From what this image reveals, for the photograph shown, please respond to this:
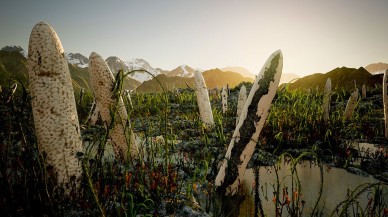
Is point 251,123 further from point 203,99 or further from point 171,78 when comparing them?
point 171,78

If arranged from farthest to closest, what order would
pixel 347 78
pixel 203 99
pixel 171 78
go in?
pixel 171 78
pixel 347 78
pixel 203 99

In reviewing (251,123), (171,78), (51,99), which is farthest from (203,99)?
(171,78)

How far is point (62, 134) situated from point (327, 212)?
105 inches

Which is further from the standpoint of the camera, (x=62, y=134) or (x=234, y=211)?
(x=234, y=211)

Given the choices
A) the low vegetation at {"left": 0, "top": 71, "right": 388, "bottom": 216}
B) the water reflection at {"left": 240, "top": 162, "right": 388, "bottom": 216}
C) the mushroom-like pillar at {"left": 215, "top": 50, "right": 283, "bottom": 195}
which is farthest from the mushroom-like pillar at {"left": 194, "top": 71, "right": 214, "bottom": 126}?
the mushroom-like pillar at {"left": 215, "top": 50, "right": 283, "bottom": 195}

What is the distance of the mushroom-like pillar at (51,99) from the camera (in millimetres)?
2293

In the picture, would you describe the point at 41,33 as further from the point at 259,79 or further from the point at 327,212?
the point at 327,212

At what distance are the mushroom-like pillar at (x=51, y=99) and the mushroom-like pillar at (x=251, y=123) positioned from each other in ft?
5.31

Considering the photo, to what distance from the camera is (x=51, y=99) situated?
2.31 meters

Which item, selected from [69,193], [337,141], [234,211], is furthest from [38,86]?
[337,141]

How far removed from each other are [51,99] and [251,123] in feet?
6.66

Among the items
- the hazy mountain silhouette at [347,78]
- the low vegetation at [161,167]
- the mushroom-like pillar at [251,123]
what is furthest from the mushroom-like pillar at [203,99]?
the hazy mountain silhouette at [347,78]

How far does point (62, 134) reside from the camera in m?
2.36

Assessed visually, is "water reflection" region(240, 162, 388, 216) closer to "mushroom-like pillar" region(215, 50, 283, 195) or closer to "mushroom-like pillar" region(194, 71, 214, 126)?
"mushroom-like pillar" region(215, 50, 283, 195)
